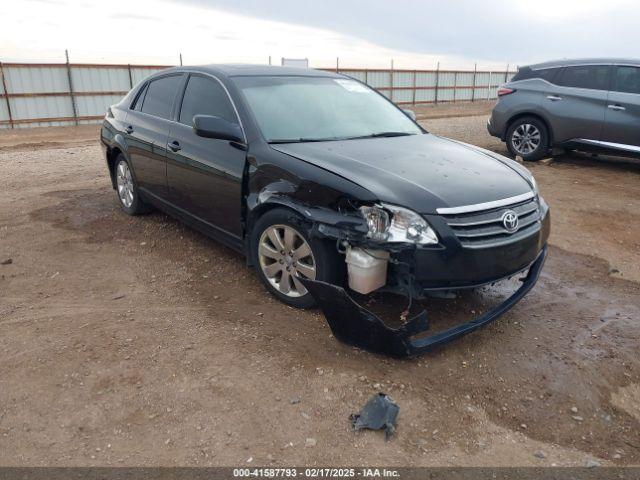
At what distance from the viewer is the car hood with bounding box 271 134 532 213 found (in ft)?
10.0

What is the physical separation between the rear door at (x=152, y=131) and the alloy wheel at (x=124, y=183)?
1.20 feet

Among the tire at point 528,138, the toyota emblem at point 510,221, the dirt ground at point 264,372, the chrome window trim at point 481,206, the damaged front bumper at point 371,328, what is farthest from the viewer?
the tire at point 528,138

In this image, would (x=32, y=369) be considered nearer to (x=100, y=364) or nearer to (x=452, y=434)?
(x=100, y=364)

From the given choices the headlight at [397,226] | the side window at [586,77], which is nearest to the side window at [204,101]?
the headlight at [397,226]

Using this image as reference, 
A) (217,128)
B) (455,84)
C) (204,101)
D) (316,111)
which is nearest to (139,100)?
(204,101)

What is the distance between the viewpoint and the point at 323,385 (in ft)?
9.40

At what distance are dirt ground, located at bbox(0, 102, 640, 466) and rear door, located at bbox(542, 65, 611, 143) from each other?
4333 mm

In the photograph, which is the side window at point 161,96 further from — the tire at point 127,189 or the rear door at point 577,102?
the rear door at point 577,102

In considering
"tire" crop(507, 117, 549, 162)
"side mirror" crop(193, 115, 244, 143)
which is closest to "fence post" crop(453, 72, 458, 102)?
"tire" crop(507, 117, 549, 162)

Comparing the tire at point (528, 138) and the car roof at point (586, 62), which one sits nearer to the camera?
the car roof at point (586, 62)

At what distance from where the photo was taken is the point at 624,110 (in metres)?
8.15

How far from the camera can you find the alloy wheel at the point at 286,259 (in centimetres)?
339

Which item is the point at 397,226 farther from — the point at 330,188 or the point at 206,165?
the point at 206,165

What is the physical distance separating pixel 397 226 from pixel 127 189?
3882 millimetres
